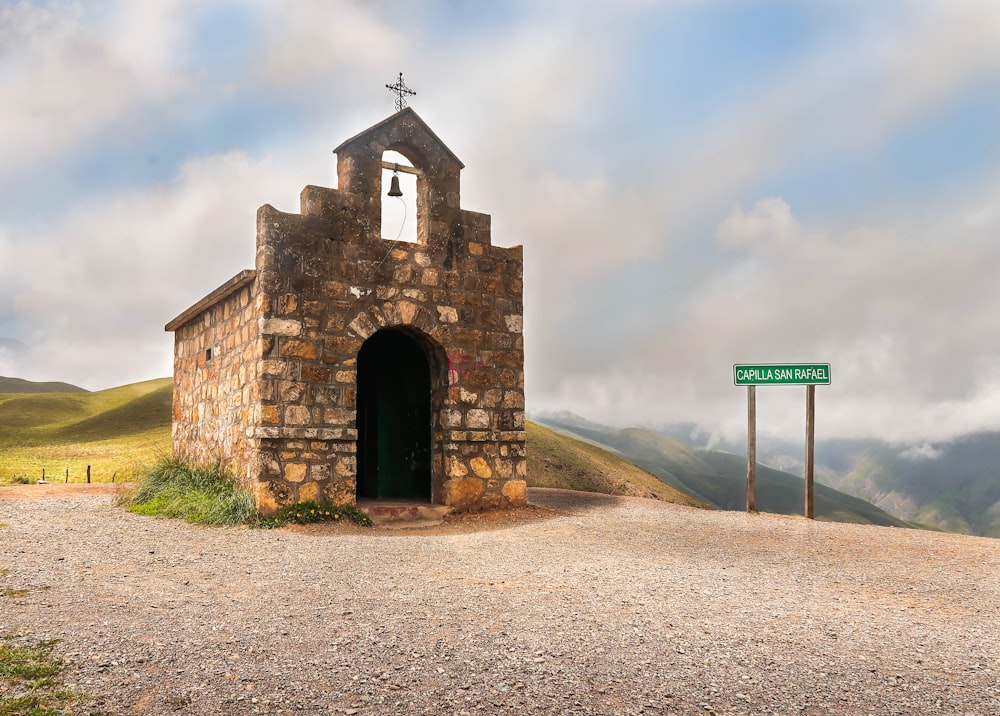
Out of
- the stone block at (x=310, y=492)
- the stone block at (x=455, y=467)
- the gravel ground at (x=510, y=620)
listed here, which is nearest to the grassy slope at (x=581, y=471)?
the stone block at (x=455, y=467)

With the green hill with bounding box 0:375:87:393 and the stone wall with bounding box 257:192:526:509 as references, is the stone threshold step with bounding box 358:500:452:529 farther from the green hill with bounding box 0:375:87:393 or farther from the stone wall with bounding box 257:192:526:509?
the green hill with bounding box 0:375:87:393

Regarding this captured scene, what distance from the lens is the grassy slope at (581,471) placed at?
66.6 ft

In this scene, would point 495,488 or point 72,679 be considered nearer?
point 72,679

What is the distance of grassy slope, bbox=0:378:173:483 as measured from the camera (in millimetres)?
21547

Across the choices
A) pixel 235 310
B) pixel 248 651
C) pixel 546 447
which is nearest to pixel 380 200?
pixel 235 310

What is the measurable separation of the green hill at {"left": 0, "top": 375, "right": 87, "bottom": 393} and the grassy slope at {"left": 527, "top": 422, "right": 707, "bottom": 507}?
8559 centimetres

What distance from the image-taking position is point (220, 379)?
37.2 ft

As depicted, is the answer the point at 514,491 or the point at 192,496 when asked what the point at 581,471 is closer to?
the point at 514,491

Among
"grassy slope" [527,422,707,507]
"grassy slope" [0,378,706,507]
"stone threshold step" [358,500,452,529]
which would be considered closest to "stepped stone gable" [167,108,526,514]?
"stone threshold step" [358,500,452,529]

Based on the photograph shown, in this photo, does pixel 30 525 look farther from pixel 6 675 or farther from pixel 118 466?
pixel 118 466

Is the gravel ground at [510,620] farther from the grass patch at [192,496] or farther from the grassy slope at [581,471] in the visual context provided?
the grassy slope at [581,471]

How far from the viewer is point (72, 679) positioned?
3.62 metres

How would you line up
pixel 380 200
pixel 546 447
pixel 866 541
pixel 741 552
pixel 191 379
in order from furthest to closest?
pixel 546 447
pixel 191 379
pixel 380 200
pixel 866 541
pixel 741 552

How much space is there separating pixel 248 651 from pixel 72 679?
0.87 m
